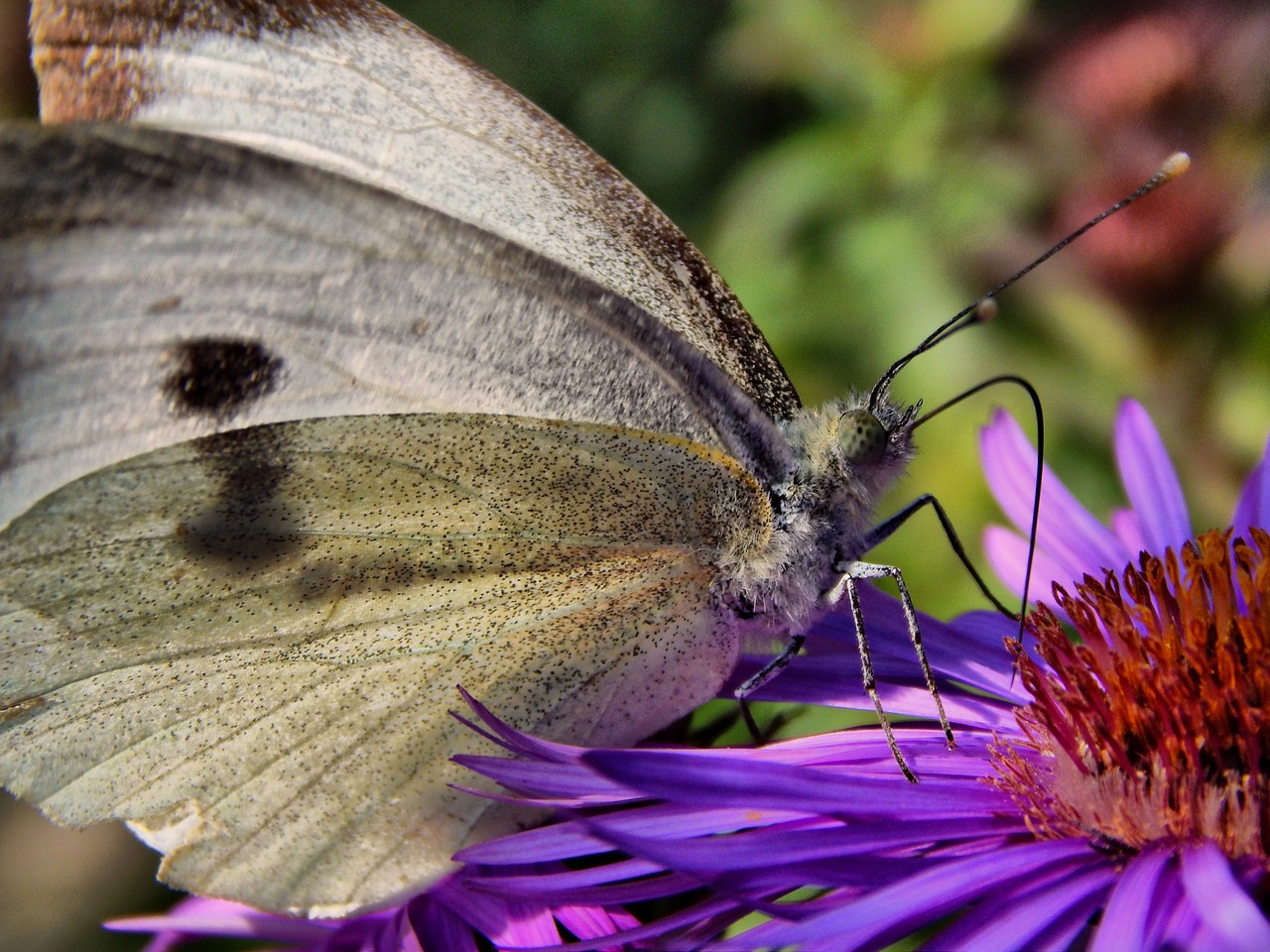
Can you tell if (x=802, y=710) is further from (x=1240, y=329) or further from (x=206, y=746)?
(x=1240, y=329)

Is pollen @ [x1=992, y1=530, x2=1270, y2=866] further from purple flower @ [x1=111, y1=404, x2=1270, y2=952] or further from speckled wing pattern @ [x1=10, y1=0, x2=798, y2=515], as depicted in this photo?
speckled wing pattern @ [x1=10, y1=0, x2=798, y2=515]

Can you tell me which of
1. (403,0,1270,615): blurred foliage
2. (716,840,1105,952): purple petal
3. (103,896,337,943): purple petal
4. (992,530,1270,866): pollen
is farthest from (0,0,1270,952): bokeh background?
(103,896,337,943): purple petal

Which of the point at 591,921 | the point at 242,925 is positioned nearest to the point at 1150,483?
the point at 591,921

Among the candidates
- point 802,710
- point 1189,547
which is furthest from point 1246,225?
point 802,710

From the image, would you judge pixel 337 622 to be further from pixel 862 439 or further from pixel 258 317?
pixel 862 439

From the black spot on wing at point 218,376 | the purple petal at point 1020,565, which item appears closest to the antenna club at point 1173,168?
the purple petal at point 1020,565

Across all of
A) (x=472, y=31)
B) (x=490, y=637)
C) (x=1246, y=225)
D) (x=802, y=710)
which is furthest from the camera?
(x=472, y=31)
